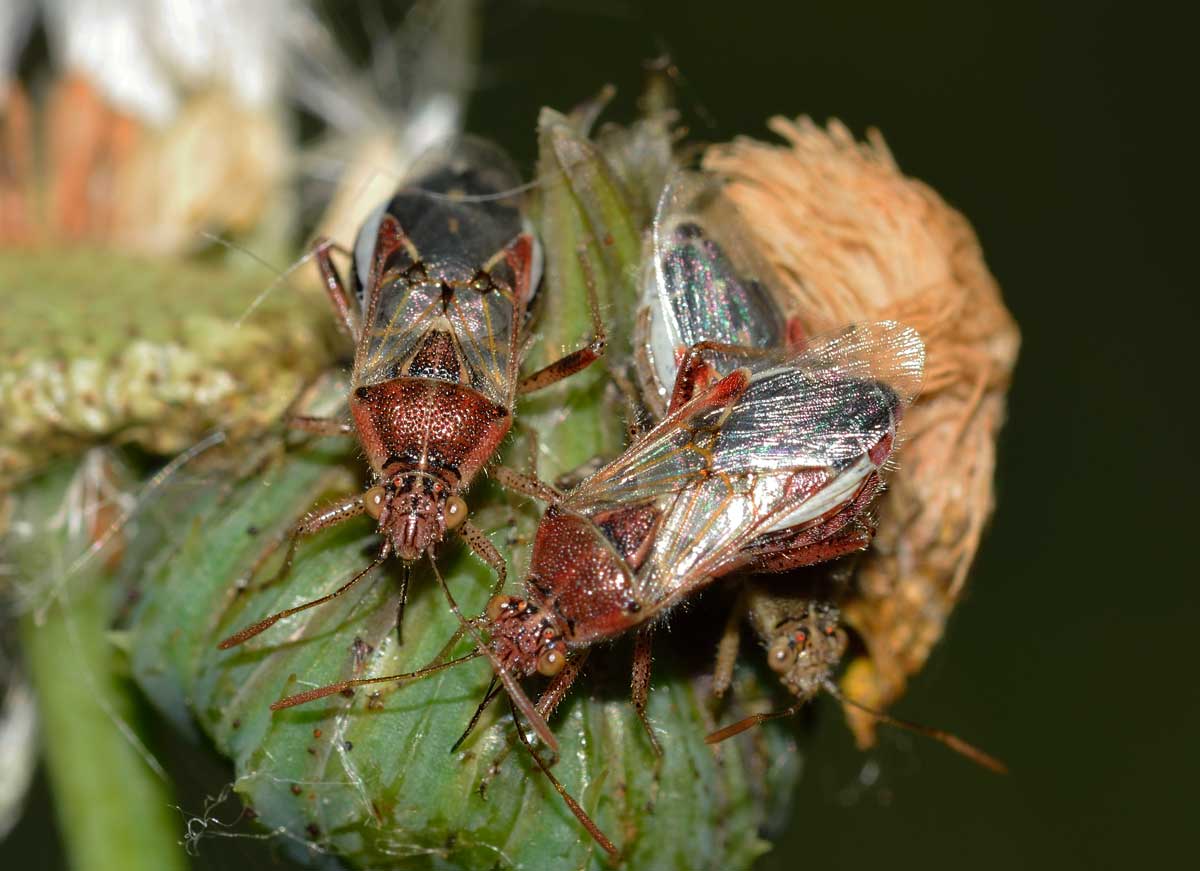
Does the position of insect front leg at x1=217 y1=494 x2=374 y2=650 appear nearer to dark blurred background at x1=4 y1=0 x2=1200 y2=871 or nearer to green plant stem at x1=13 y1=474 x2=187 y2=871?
green plant stem at x1=13 y1=474 x2=187 y2=871

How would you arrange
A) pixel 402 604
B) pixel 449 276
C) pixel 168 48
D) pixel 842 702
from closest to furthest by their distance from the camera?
pixel 402 604 → pixel 449 276 → pixel 842 702 → pixel 168 48

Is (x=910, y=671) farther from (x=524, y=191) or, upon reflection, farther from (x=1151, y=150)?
(x=1151, y=150)

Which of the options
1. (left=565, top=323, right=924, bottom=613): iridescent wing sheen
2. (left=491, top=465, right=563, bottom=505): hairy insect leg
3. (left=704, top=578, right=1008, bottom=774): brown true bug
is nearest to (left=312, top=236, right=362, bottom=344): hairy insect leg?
(left=491, top=465, right=563, bottom=505): hairy insect leg

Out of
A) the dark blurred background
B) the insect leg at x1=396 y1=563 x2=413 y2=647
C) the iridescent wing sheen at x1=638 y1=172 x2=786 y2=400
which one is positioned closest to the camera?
the insect leg at x1=396 y1=563 x2=413 y2=647

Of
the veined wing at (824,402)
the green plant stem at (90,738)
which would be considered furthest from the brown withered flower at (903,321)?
the green plant stem at (90,738)

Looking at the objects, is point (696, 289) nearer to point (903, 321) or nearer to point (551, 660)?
point (903, 321)

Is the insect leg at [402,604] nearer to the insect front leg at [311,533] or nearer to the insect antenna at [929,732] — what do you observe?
the insect front leg at [311,533]

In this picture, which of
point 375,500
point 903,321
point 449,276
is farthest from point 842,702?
point 449,276

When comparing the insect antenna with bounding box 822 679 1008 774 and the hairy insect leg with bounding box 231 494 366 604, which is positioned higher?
the hairy insect leg with bounding box 231 494 366 604
